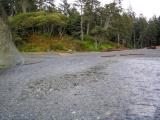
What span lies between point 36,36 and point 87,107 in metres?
51.9

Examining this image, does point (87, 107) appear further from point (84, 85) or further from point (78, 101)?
point (84, 85)

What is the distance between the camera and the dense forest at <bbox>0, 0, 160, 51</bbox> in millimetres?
57175

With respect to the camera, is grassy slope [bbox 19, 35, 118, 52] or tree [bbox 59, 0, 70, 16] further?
tree [bbox 59, 0, 70, 16]

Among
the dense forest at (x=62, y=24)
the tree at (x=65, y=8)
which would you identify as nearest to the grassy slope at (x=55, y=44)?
the dense forest at (x=62, y=24)

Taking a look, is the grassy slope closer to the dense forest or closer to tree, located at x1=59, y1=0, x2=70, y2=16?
the dense forest

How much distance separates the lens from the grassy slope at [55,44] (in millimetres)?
54969

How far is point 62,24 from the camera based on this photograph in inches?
2376

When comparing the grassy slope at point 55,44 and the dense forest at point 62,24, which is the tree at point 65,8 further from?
the grassy slope at point 55,44

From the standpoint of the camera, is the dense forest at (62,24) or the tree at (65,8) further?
the tree at (65,8)

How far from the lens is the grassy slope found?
5497 centimetres

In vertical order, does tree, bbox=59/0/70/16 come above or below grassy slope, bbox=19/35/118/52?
above

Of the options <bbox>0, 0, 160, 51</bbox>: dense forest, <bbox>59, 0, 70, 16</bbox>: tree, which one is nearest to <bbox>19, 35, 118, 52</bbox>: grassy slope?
<bbox>0, 0, 160, 51</bbox>: dense forest

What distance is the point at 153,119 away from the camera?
7.73m

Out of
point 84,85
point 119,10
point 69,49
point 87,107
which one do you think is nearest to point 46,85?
point 84,85
